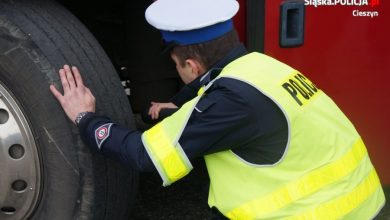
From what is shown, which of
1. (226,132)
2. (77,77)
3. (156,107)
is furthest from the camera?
(156,107)

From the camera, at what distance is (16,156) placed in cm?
208

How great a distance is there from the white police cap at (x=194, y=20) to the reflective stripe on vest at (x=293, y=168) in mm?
122

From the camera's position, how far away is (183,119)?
183 cm

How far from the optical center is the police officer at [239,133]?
182 centimetres

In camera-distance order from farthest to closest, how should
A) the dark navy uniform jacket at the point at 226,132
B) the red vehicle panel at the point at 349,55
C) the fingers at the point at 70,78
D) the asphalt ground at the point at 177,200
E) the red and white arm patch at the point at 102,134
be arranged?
1. the asphalt ground at the point at 177,200
2. the red vehicle panel at the point at 349,55
3. the fingers at the point at 70,78
4. the red and white arm patch at the point at 102,134
5. the dark navy uniform jacket at the point at 226,132

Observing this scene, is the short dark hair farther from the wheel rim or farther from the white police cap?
the wheel rim

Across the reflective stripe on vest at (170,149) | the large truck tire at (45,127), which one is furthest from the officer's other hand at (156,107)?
the reflective stripe on vest at (170,149)

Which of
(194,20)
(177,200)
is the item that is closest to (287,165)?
(194,20)

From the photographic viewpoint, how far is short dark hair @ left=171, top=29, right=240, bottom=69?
193 cm

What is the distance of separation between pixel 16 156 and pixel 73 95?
0.30m

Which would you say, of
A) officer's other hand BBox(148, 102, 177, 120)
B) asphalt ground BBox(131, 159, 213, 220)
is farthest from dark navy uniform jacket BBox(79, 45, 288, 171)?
asphalt ground BBox(131, 159, 213, 220)

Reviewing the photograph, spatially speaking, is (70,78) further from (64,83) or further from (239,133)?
(239,133)

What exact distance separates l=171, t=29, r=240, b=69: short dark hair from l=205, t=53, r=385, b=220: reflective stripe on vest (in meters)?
0.07

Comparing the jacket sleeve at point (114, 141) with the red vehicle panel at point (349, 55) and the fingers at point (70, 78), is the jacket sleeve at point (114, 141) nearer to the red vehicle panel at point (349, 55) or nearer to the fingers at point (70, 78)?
the fingers at point (70, 78)
